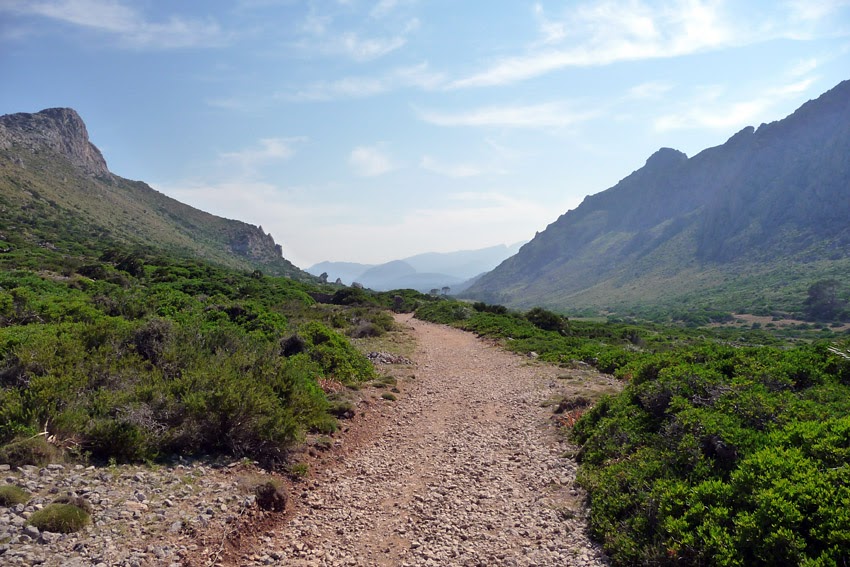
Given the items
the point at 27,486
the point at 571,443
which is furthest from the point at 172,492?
the point at 571,443

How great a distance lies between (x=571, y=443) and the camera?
9.72 m

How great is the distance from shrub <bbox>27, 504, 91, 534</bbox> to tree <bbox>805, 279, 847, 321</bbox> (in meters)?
85.9

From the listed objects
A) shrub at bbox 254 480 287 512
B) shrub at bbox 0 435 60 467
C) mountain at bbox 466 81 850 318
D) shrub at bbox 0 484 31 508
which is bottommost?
shrub at bbox 254 480 287 512

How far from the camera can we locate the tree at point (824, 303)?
65750 mm

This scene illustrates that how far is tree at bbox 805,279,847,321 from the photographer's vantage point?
65.8 meters

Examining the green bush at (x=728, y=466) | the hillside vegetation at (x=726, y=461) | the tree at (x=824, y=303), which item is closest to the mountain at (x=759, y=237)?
the tree at (x=824, y=303)

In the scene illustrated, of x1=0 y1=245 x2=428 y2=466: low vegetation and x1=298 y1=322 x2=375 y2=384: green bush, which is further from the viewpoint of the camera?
x1=298 y1=322 x2=375 y2=384: green bush

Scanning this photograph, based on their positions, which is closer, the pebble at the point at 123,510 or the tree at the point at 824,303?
the pebble at the point at 123,510

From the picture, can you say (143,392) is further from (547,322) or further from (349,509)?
(547,322)

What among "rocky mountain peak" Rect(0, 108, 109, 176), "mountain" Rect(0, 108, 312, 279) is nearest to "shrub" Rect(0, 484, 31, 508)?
"mountain" Rect(0, 108, 312, 279)

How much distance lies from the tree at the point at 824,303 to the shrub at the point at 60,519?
282ft

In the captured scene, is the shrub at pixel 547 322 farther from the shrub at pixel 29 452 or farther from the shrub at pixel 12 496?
the shrub at pixel 12 496

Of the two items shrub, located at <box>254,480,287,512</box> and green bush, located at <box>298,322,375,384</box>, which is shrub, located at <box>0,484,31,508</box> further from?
green bush, located at <box>298,322,375,384</box>

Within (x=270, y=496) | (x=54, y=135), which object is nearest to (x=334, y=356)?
(x=270, y=496)
